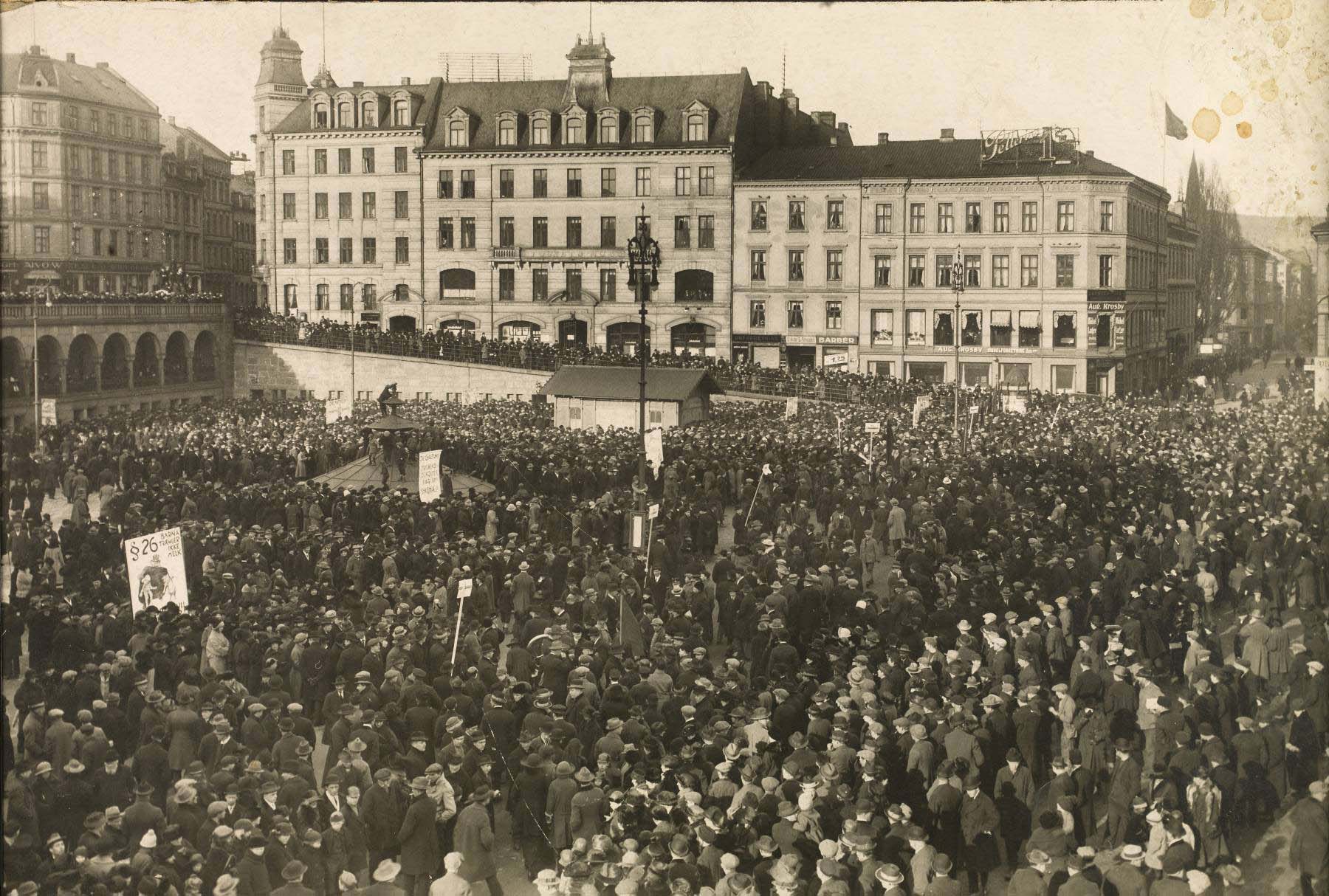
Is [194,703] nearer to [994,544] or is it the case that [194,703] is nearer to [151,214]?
[994,544]

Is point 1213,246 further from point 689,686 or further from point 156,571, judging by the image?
point 156,571

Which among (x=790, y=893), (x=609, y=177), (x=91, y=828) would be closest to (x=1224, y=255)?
(x=790, y=893)

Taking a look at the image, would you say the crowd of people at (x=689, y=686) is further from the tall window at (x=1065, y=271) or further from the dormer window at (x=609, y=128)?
the dormer window at (x=609, y=128)

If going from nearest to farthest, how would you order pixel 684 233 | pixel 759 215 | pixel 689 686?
pixel 689 686, pixel 759 215, pixel 684 233

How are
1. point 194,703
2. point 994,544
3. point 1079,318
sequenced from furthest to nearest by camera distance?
point 1079,318
point 994,544
point 194,703

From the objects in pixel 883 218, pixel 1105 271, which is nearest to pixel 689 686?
pixel 1105 271

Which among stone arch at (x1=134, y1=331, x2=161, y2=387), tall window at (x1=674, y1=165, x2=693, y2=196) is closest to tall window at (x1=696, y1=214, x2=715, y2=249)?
tall window at (x1=674, y1=165, x2=693, y2=196)

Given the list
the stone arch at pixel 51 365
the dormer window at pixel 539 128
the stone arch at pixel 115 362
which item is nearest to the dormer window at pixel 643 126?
the dormer window at pixel 539 128

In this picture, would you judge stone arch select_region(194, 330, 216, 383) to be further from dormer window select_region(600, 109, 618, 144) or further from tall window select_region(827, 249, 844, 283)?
tall window select_region(827, 249, 844, 283)
